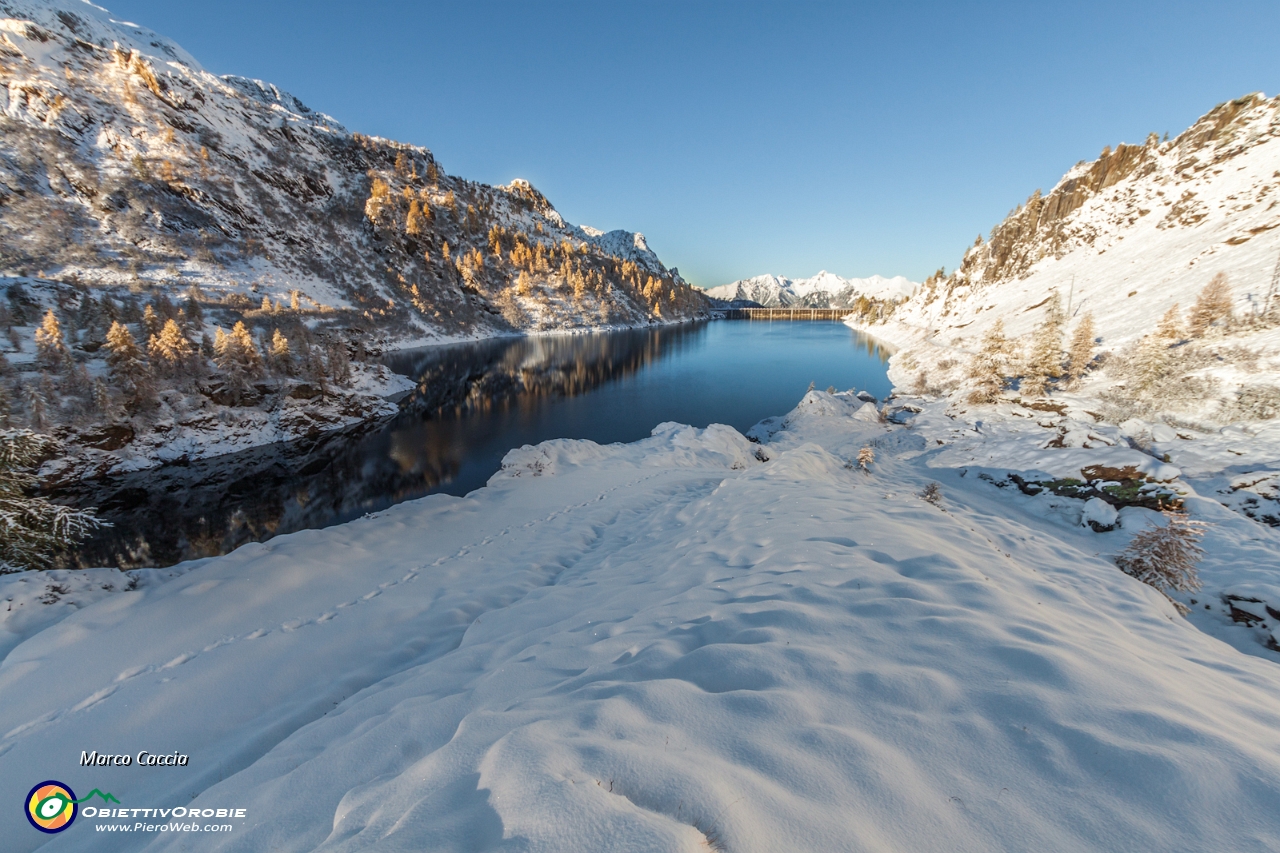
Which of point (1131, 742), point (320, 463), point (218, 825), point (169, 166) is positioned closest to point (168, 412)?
point (320, 463)

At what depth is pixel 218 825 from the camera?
13.1ft

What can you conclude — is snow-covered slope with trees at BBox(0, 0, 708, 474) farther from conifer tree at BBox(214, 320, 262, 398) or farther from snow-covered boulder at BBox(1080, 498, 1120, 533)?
snow-covered boulder at BBox(1080, 498, 1120, 533)

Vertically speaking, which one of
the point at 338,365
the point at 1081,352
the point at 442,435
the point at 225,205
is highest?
the point at 225,205

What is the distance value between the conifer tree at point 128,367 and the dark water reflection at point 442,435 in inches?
206

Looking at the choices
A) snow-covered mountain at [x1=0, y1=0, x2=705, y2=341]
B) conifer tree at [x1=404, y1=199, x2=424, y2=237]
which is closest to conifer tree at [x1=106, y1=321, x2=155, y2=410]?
snow-covered mountain at [x1=0, y1=0, x2=705, y2=341]

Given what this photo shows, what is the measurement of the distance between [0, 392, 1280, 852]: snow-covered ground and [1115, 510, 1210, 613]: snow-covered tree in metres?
0.65

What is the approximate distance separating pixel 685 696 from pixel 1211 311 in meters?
47.6

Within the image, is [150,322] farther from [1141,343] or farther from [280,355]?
[1141,343]

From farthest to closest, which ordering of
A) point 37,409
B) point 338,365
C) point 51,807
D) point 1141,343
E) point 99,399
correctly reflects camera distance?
point 338,365
point 1141,343
point 99,399
point 37,409
point 51,807

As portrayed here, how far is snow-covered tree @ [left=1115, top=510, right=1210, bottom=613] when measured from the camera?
9.81 m

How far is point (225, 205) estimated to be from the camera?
78.2 metres

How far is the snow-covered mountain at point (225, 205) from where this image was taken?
60781mm

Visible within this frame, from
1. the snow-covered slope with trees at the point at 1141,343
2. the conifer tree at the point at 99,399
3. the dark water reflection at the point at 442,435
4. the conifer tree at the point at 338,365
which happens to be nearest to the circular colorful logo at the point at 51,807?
the dark water reflection at the point at 442,435

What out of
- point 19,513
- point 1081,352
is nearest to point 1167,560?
point 19,513
